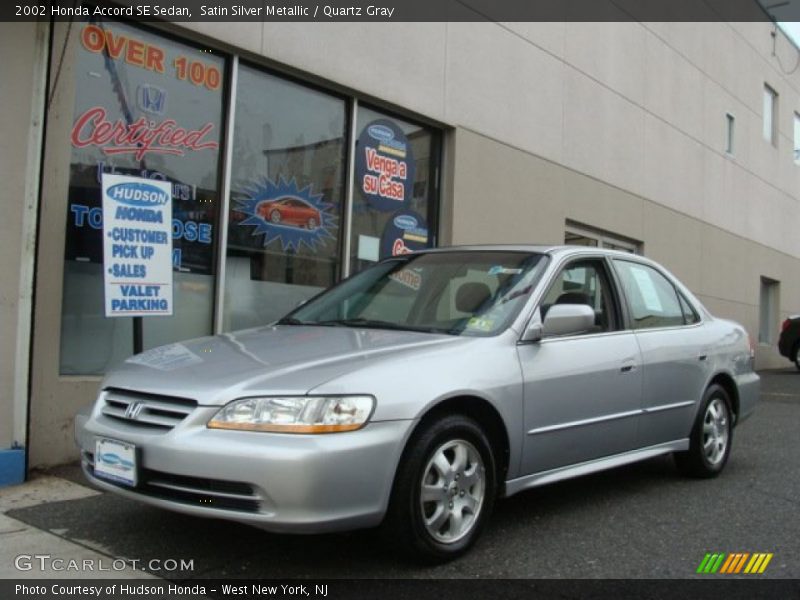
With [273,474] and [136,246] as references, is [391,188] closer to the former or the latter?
[136,246]

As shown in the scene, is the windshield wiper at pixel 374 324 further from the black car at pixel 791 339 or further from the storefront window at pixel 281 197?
the black car at pixel 791 339

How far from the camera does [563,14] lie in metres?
11.1

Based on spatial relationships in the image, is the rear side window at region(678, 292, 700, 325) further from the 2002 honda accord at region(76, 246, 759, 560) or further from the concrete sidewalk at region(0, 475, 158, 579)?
the concrete sidewalk at region(0, 475, 158, 579)

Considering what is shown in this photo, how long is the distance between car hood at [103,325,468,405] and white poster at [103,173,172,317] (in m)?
1.25

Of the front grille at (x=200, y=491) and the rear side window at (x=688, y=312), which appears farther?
the rear side window at (x=688, y=312)

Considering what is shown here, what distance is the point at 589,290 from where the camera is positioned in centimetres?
478

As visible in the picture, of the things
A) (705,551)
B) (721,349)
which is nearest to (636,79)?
(721,349)

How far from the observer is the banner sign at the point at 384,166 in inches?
329

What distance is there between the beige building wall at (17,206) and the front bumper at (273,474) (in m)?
2.31

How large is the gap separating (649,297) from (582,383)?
1.25m

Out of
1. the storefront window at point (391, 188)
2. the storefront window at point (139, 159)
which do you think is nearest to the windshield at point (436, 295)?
the storefront window at point (139, 159)

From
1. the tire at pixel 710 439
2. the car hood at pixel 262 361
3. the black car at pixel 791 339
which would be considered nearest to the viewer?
the car hood at pixel 262 361

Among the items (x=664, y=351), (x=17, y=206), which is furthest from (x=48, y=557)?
(x=664, y=351)

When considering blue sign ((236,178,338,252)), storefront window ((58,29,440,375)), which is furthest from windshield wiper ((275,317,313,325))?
blue sign ((236,178,338,252))
